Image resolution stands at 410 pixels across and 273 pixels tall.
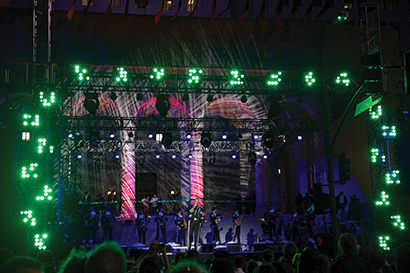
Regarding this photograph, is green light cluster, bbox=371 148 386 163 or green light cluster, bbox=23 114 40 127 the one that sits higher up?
green light cluster, bbox=23 114 40 127

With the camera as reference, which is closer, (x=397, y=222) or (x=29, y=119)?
(x=29, y=119)

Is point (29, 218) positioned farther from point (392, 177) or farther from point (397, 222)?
point (392, 177)

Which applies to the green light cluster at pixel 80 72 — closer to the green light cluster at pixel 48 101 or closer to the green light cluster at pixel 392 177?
the green light cluster at pixel 48 101

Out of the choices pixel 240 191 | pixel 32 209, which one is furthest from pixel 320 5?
pixel 32 209

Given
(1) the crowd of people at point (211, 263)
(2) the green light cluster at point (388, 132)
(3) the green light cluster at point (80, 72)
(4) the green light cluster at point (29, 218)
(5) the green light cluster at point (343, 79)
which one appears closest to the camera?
(1) the crowd of people at point (211, 263)

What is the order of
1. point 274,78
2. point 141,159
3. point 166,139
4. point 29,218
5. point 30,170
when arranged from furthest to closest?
1. point 141,159
2. point 166,139
3. point 274,78
4. point 30,170
5. point 29,218

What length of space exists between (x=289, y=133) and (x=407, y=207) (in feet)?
29.9

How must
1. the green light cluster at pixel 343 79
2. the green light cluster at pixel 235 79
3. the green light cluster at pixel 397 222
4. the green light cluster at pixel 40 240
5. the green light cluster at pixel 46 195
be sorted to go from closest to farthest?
1. the green light cluster at pixel 40 240
2. the green light cluster at pixel 46 195
3. the green light cluster at pixel 397 222
4. the green light cluster at pixel 235 79
5. the green light cluster at pixel 343 79

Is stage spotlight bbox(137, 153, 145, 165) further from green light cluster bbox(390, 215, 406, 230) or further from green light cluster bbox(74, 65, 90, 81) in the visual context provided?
green light cluster bbox(390, 215, 406, 230)


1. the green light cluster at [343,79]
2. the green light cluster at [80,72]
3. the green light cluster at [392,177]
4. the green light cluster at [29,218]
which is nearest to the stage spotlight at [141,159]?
the green light cluster at [80,72]

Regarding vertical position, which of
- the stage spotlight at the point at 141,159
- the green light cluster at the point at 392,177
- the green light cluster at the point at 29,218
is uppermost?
the stage spotlight at the point at 141,159

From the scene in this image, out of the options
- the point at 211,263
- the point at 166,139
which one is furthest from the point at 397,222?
the point at 211,263

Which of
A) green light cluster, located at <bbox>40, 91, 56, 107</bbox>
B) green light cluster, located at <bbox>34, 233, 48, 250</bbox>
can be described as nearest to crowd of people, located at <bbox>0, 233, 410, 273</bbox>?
green light cluster, located at <bbox>34, 233, 48, 250</bbox>

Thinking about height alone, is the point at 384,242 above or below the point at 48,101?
below
